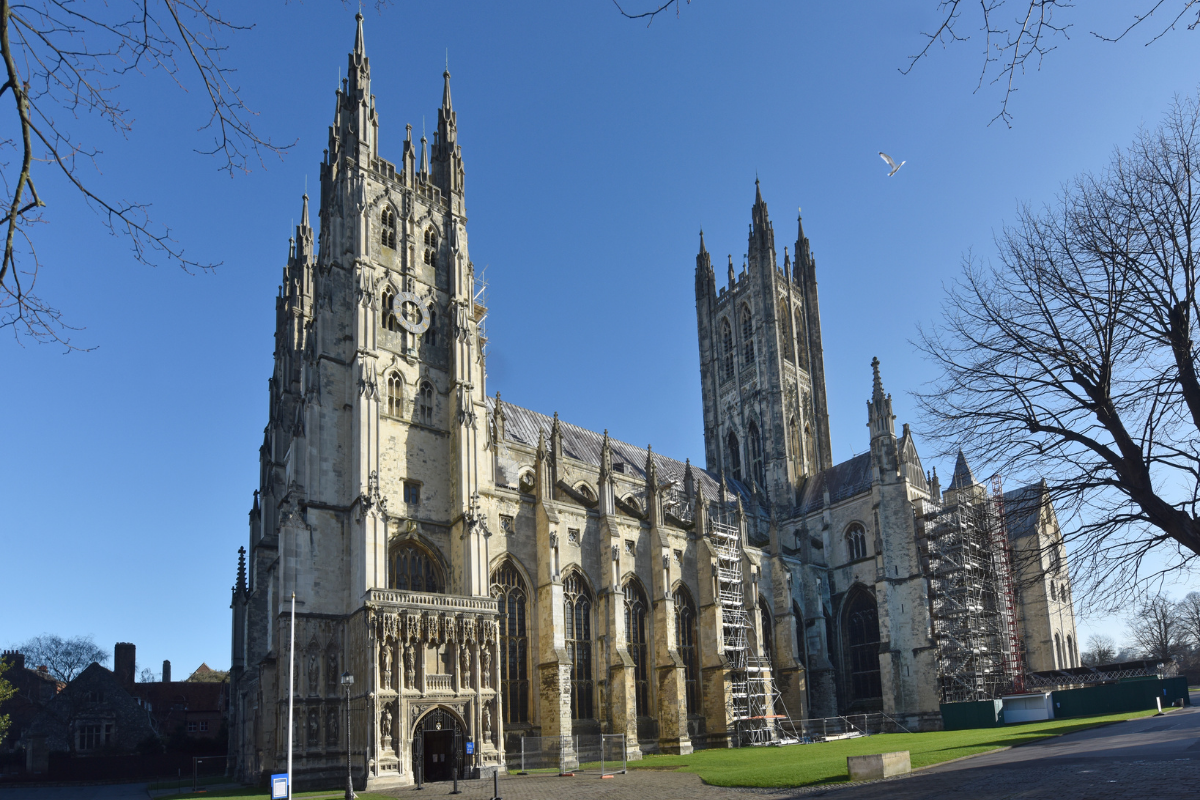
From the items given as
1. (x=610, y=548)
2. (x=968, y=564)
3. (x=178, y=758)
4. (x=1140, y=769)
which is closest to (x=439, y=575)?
(x=610, y=548)

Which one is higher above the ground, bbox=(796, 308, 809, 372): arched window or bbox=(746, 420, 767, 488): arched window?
bbox=(796, 308, 809, 372): arched window

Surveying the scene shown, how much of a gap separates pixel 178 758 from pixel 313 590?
21.2 meters

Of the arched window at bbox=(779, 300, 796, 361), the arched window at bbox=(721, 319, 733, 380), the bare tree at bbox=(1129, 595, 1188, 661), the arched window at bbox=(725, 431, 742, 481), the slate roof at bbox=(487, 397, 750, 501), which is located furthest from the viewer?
the arched window at bbox=(721, 319, 733, 380)

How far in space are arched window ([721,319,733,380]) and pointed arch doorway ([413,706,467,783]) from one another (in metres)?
42.2

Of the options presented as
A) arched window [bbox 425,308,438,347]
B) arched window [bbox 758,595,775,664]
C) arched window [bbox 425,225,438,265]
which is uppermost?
arched window [bbox 425,225,438,265]

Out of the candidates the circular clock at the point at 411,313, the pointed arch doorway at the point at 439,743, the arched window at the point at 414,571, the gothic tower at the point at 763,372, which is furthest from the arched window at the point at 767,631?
the circular clock at the point at 411,313

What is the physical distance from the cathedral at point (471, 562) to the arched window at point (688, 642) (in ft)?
0.38

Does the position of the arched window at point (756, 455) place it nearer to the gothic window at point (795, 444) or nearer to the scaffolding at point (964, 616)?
the gothic window at point (795, 444)

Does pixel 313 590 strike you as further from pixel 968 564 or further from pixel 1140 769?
pixel 968 564

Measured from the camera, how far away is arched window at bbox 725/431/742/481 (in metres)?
65.8

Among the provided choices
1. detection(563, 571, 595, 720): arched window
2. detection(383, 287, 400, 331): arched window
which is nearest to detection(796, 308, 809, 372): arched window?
detection(563, 571, 595, 720): arched window

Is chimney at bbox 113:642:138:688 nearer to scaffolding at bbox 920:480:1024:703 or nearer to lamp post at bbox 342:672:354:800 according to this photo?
lamp post at bbox 342:672:354:800

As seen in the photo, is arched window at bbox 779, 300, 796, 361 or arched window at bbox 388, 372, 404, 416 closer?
arched window at bbox 388, 372, 404, 416

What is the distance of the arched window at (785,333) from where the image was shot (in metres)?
66.0
